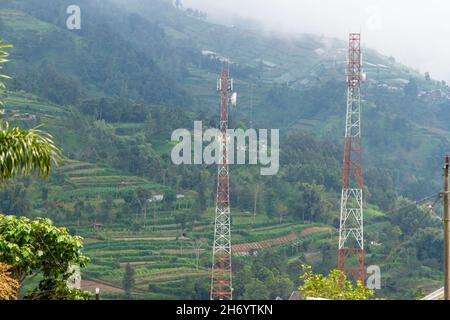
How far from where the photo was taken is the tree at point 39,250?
38.1ft

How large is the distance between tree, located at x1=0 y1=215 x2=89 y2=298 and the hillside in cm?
2684

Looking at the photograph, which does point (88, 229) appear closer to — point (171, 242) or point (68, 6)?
point (171, 242)

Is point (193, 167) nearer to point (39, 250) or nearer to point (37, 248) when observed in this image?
point (37, 248)

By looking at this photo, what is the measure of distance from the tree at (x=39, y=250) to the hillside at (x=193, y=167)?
26843 millimetres

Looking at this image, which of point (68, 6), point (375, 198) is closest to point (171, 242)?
point (375, 198)

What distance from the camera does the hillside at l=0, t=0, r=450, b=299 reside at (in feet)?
177

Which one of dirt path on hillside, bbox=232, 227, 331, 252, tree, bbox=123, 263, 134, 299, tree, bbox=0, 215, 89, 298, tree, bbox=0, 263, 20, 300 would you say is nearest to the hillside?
dirt path on hillside, bbox=232, 227, 331, 252

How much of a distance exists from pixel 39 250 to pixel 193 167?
2279 inches

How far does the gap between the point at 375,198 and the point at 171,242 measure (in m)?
22.6

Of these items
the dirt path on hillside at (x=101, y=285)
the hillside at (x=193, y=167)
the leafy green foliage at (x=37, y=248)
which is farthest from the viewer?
the hillside at (x=193, y=167)

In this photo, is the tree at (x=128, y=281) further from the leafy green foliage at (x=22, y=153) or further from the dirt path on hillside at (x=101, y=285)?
the leafy green foliage at (x=22, y=153)

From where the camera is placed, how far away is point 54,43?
336ft

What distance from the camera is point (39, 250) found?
1206 cm

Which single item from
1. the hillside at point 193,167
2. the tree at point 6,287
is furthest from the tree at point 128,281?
the tree at point 6,287
